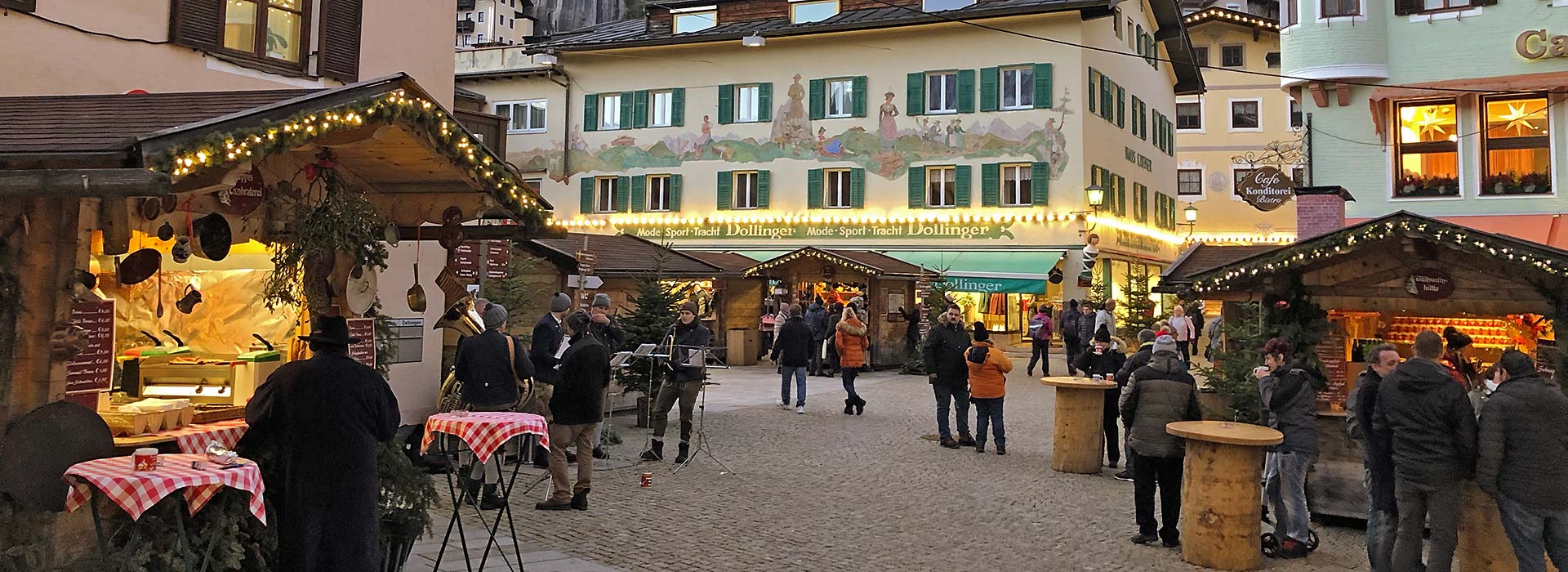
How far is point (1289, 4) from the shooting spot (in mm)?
14688

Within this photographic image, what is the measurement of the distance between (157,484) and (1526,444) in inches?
264

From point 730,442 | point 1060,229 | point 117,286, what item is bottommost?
point 730,442

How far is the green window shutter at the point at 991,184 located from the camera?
1049 inches

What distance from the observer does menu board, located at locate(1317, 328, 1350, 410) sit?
9.23 meters

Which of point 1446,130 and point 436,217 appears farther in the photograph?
point 1446,130

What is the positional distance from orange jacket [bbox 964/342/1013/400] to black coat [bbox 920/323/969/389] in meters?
0.24

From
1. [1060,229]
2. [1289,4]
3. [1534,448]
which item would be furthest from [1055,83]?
[1534,448]

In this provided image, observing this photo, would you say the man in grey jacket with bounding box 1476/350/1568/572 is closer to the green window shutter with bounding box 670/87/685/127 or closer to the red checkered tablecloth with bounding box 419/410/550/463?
the red checkered tablecloth with bounding box 419/410/550/463

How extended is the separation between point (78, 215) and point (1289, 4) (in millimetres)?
14740

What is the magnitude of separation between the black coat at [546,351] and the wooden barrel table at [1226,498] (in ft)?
17.4

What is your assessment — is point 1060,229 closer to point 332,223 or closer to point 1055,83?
point 1055,83

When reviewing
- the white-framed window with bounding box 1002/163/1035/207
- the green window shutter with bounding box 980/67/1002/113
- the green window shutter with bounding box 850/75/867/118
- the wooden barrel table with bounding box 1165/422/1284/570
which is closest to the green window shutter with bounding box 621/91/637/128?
the green window shutter with bounding box 850/75/867/118

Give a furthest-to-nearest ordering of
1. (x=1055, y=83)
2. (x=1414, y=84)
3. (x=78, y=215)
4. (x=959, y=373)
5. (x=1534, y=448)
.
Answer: (x=1055, y=83) → (x=1414, y=84) → (x=959, y=373) → (x=1534, y=448) → (x=78, y=215)

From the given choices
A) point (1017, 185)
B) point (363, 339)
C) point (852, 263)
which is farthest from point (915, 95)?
point (363, 339)
